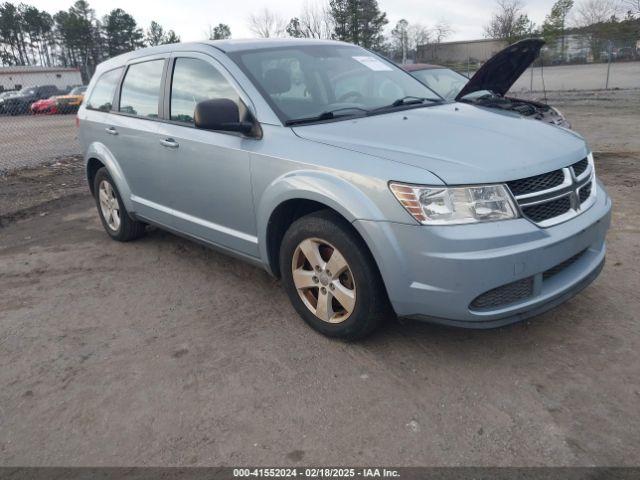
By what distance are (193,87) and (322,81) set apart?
97 cm

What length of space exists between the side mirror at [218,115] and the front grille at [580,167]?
6.52 feet

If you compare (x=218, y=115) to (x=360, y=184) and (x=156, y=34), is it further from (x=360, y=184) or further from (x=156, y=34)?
(x=156, y=34)

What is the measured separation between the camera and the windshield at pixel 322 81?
354 cm

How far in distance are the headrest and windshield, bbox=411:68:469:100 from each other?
510cm

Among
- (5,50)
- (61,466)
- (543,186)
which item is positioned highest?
(5,50)

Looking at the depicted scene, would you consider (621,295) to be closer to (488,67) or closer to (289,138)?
(289,138)

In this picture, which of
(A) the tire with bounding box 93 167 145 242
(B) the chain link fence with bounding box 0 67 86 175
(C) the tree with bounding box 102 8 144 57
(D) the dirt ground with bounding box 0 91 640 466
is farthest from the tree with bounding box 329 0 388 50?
Result: (D) the dirt ground with bounding box 0 91 640 466

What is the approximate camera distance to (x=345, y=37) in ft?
161

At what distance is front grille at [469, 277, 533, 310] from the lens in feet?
8.81

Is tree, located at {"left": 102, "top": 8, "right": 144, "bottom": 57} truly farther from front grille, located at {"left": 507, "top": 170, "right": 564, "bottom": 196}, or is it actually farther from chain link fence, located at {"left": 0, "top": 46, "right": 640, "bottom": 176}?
front grille, located at {"left": 507, "top": 170, "right": 564, "bottom": 196}

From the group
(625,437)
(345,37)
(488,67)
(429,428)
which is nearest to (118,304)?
(429,428)

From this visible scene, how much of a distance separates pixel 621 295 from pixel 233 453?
2771 millimetres

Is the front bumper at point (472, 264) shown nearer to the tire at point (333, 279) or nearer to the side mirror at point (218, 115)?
the tire at point (333, 279)

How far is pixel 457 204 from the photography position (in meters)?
2.64
